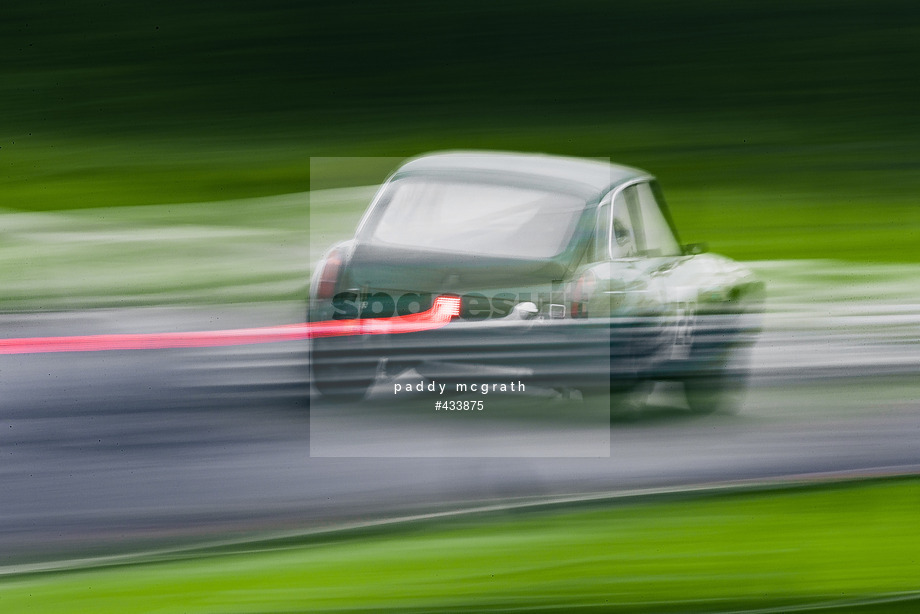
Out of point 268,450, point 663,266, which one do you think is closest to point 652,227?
point 663,266

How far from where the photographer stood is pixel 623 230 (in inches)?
115

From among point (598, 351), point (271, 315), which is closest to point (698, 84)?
point (271, 315)

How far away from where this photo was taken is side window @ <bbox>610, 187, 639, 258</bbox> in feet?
9.43

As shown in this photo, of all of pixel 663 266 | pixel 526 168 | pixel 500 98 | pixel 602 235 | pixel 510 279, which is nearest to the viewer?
pixel 510 279

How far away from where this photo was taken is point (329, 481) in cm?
261

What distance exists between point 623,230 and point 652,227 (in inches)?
11.1

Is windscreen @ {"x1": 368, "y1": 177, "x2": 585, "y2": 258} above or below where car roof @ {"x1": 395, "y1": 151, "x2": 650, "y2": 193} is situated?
below

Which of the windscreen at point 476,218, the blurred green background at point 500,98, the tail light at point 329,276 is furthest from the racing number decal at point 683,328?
the blurred green background at point 500,98

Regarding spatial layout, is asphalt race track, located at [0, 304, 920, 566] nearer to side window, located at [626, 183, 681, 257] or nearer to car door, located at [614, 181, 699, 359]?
car door, located at [614, 181, 699, 359]

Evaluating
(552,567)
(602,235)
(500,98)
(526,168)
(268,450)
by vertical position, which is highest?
(500,98)

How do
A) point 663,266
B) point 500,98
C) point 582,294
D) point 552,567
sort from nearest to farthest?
1. point 552,567
2. point 582,294
3. point 663,266
4. point 500,98

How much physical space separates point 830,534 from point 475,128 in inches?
207

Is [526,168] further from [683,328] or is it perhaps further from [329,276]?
[683,328]

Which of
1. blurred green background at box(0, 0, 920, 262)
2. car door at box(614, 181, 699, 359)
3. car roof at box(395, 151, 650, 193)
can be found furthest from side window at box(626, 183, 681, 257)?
blurred green background at box(0, 0, 920, 262)
